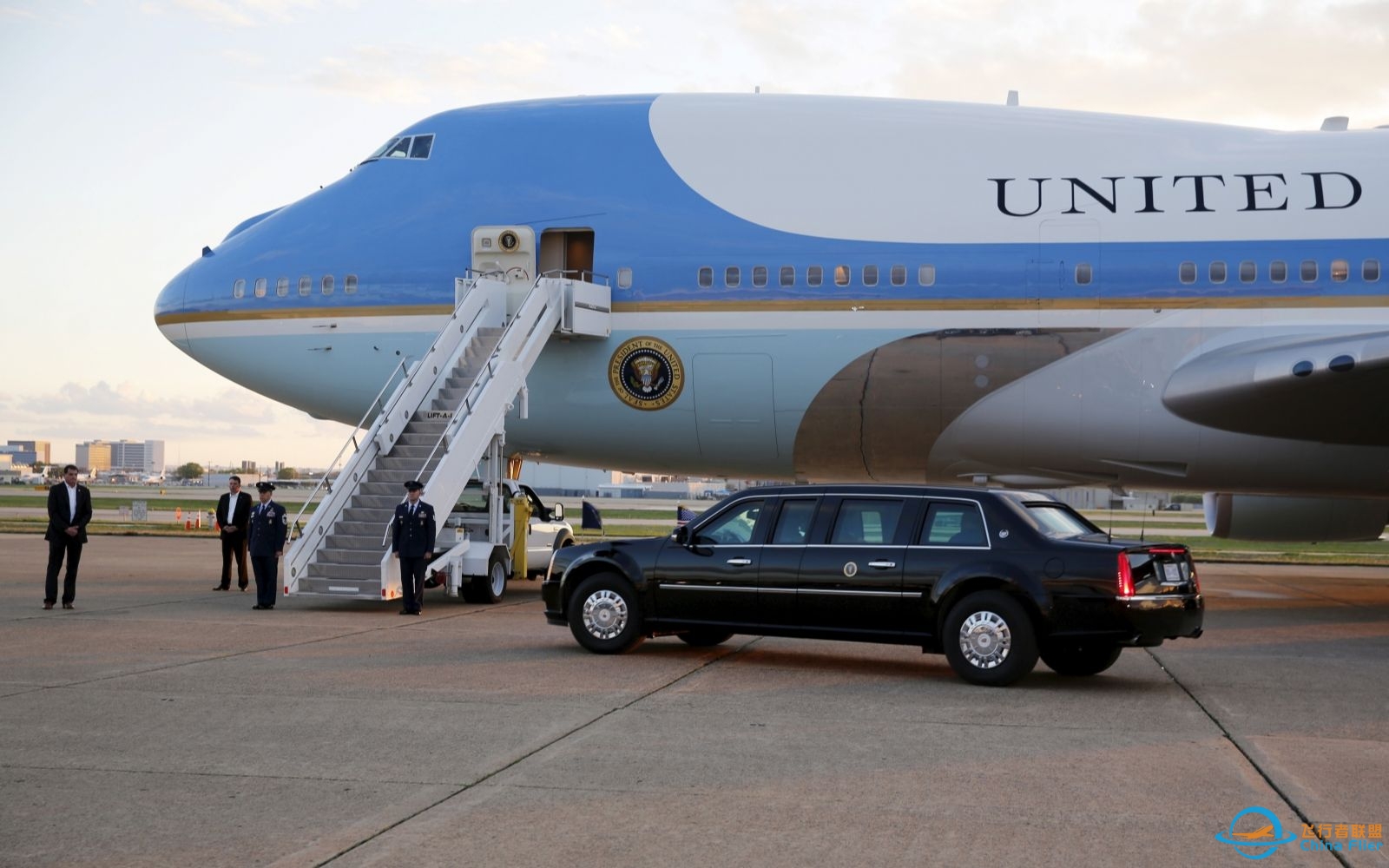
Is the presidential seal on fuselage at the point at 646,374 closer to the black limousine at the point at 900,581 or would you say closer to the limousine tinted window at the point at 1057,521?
the black limousine at the point at 900,581

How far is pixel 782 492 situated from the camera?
11570 mm

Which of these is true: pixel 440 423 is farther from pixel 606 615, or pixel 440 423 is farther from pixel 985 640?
pixel 985 640

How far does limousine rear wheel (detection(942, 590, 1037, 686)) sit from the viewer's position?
→ 10062 mm

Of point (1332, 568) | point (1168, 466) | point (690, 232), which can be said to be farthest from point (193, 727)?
point (1332, 568)

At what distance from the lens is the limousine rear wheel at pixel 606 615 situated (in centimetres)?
1164

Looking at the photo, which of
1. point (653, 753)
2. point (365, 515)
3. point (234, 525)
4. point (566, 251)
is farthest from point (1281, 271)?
point (234, 525)

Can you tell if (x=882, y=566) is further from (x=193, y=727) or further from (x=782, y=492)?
(x=193, y=727)

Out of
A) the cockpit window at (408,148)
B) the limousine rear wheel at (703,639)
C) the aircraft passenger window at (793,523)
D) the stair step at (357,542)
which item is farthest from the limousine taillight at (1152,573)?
the cockpit window at (408,148)

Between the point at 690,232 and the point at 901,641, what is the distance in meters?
7.98

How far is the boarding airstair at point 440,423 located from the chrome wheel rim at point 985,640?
734cm

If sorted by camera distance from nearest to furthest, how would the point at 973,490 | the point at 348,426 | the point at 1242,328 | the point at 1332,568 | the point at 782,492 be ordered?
1. the point at 973,490
2. the point at 782,492
3. the point at 1242,328
4. the point at 348,426
5. the point at 1332,568

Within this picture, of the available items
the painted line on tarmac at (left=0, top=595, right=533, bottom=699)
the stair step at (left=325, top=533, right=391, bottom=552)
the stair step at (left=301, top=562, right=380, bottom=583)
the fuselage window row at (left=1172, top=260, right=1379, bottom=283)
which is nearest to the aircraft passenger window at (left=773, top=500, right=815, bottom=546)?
the painted line on tarmac at (left=0, top=595, right=533, bottom=699)

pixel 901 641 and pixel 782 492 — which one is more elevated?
pixel 782 492

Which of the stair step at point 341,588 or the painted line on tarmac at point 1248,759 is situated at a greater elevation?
the stair step at point 341,588
